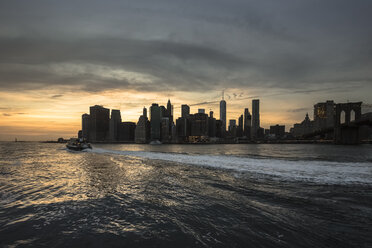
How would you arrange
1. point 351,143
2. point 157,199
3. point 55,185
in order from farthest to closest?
point 351,143, point 55,185, point 157,199

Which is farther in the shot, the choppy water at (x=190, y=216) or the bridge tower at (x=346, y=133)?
the bridge tower at (x=346, y=133)

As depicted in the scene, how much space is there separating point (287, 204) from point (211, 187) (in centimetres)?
570

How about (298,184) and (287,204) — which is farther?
(298,184)

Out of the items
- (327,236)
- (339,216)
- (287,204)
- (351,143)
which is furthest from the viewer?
(351,143)

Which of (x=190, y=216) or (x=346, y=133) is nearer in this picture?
(x=190, y=216)

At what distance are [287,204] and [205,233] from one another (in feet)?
18.9

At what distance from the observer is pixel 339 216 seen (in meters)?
8.83

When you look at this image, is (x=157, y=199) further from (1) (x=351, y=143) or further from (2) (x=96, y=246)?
(1) (x=351, y=143)

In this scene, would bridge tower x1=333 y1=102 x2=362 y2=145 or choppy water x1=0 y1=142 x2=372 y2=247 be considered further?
bridge tower x1=333 y1=102 x2=362 y2=145

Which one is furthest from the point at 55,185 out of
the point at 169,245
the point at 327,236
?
the point at 327,236

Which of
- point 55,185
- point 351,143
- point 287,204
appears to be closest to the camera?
point 287,204

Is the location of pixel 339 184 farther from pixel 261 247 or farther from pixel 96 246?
pixel 96 246

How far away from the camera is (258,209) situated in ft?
32.2

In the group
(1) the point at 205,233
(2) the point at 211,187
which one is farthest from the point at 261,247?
(2) the point at 211,187
